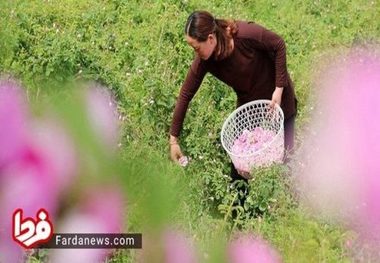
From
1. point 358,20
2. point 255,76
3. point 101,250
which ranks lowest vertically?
point 101,250

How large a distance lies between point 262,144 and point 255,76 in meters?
0.28

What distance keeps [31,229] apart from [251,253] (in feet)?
0.50

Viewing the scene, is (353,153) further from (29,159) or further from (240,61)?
(240,61)

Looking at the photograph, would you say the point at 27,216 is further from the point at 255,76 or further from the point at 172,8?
the point at 172,8

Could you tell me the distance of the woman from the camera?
252 cm

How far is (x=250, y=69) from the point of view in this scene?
2783mm

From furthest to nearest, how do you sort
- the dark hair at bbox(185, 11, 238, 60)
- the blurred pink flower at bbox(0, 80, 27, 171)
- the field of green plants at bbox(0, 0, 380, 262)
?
the field of green plants at bbox(0, 0, 380, 262), the dark hair at bbox(185, 11, 238, 60), the blurred pink flower at bbox(0, 80, 27, 171)

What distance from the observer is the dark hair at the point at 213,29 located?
2.47m

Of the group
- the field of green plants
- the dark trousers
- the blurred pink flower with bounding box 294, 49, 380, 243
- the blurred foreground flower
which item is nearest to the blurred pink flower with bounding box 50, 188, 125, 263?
the blurred foreground flower

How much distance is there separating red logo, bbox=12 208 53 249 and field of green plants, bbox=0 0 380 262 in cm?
99

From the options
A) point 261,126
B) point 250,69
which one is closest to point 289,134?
point 261,126

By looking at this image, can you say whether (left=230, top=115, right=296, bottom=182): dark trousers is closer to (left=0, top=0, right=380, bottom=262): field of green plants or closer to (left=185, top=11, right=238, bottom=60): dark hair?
(left=0, top=0, right=380, bottom=262): field of green plants

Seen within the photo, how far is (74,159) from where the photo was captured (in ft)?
1.41

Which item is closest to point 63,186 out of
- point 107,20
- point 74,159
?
point 74,159
